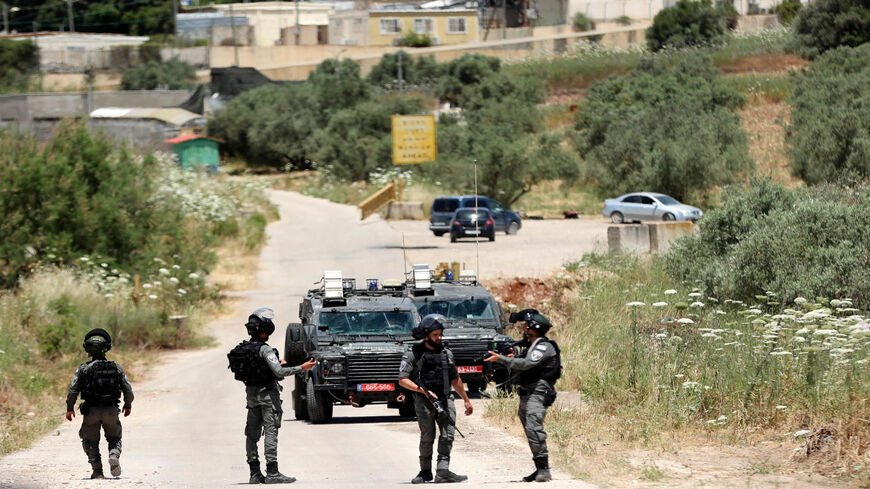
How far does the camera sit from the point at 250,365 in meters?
12.8

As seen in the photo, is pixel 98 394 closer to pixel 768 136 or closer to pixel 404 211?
pixel 404 211

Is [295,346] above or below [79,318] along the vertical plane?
above

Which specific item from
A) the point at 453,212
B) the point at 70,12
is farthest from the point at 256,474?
the point at 70,12

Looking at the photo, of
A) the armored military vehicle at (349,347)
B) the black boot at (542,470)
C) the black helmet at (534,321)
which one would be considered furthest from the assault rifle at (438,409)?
the armored military vehicle at (349,347)

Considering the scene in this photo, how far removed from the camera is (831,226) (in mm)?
25969

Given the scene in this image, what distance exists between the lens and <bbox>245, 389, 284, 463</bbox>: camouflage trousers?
12828 mm

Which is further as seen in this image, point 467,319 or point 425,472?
point 467,319

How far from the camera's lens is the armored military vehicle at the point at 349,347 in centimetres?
1858

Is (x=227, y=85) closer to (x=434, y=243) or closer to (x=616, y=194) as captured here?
Answer: (x=616, y=194)

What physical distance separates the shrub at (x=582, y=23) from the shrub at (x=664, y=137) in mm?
35326

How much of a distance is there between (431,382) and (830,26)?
77.5m

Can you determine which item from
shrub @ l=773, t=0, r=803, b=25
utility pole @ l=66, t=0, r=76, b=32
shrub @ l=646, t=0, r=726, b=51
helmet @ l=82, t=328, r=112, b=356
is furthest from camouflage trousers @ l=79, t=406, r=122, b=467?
utility pole @ l=66, t=0, r=76, b=32

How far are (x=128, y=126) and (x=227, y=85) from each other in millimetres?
24763

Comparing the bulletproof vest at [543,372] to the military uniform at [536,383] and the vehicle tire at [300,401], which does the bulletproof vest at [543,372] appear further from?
the vehicle tire at [300,401]
